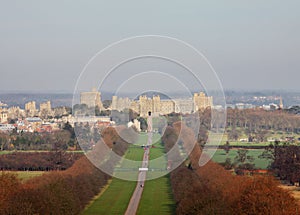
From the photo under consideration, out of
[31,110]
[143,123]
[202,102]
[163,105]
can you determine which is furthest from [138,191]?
[31,110]

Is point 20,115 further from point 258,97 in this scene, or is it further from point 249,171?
point 249,171

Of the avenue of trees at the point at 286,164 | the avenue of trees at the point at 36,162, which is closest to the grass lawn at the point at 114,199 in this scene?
the avenue of trees at the point at 36,162

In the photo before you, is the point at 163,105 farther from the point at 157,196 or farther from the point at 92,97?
the point at 157,196

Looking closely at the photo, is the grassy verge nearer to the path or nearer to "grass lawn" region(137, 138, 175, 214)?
the path

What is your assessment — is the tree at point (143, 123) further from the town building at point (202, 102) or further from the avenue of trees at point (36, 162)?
the avenue of trees at point (36, 162)

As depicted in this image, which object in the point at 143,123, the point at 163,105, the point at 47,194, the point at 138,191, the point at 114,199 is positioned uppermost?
the point at 163,105

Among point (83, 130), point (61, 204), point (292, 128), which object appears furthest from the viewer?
point (292, 128)

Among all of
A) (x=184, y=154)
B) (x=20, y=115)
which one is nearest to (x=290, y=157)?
(x=184, y=154)

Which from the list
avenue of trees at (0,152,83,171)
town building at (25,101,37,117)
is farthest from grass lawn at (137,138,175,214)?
town building at (25,101,37,117)
